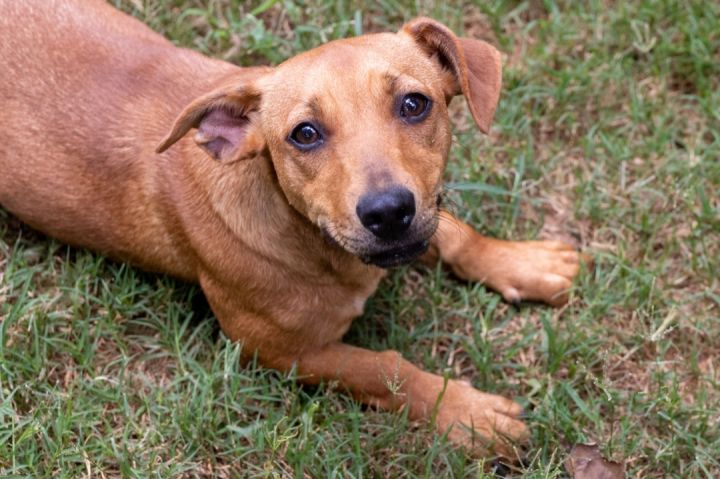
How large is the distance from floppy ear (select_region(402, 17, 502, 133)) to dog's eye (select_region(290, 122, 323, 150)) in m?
0.71

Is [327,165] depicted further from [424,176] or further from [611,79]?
[611,79]

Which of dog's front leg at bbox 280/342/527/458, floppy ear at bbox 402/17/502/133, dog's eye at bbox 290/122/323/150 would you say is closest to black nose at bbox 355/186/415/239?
dog's eye at bbox 290/122/323/150

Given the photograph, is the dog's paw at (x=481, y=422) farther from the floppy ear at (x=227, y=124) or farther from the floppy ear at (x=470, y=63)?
the floppy ear at (x=227, y=124)

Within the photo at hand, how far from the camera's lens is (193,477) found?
481 cm

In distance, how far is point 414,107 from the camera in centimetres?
430

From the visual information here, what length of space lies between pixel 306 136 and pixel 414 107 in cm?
48

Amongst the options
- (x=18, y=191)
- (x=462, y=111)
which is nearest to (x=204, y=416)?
(x=18, y=191)

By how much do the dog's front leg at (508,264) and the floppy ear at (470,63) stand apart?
3.53ft

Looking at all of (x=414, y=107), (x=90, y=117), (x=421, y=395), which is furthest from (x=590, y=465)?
(x=90, y=117)

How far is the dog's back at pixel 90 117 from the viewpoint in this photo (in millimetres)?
5070

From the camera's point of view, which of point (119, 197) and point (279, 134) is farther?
point (119, 197)

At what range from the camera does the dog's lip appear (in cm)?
426

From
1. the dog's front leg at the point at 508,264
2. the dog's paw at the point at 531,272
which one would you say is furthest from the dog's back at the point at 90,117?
the dog's paw at the point at 531,272

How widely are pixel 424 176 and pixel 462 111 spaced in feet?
7.11
